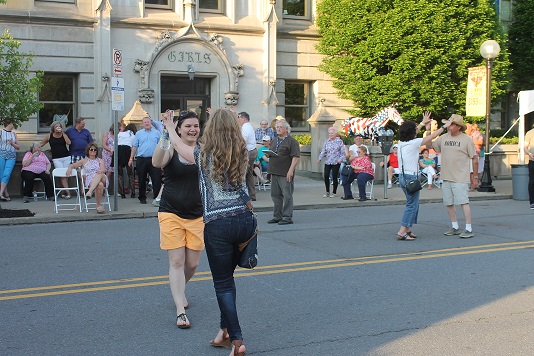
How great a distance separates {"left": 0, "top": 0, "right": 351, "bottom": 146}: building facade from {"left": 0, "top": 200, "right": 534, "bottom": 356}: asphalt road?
10.1 metres

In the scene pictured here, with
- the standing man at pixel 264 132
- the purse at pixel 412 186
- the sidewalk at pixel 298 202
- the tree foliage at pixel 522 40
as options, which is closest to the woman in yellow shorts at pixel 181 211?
the purse at pixel 412 186

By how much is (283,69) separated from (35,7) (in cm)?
858

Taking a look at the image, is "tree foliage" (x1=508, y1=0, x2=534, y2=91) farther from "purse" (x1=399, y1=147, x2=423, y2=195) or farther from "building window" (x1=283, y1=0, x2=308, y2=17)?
"purse" (x1=399, y1=147, x2=423, y2=195)

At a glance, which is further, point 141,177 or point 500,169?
point 500,169

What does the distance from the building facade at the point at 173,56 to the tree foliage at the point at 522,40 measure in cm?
803

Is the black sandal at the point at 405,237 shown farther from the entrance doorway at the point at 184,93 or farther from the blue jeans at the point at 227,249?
the entrance doorway at the point at 184,93

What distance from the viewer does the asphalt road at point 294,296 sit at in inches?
228

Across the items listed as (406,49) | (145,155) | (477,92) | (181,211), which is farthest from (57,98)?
(181,211)

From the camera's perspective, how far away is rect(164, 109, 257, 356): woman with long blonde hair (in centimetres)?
514

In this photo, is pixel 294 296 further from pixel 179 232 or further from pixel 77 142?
pixel 77 142

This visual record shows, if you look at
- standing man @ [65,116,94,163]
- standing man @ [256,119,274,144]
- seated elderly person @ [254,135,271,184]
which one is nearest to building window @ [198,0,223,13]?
standing man @ [256,119,274,144]

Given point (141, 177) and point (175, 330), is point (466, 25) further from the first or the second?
point (175, 330)

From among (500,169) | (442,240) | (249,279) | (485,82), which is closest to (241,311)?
(249,279)

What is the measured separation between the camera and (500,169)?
23.6 metres
